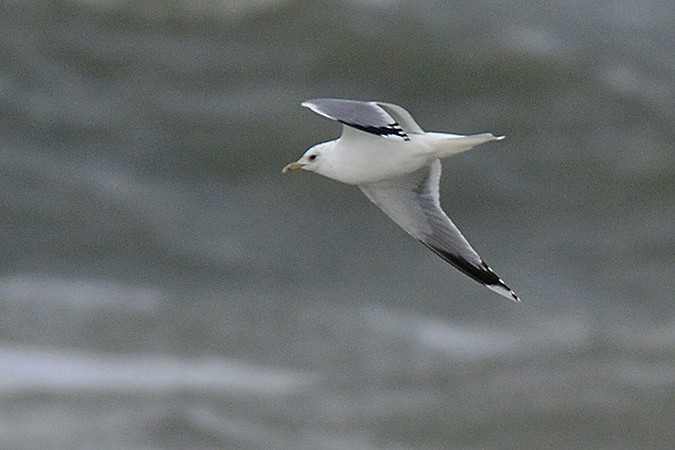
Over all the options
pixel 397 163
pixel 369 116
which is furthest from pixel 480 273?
pixel 369 116

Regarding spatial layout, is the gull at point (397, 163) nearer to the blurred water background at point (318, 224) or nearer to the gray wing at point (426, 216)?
the gray wing at point (426, 216)

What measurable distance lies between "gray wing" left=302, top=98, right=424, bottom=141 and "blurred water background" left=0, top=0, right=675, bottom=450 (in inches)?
125

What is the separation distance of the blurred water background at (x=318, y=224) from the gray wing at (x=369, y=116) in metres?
3.18

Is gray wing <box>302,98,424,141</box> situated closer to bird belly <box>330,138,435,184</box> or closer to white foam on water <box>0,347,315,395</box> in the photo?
bird belly <box>330,138,435,184</box>

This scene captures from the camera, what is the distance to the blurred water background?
25.5 feet

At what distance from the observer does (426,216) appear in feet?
16.3

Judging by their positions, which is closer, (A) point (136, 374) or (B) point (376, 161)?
(B) point (376, 161)

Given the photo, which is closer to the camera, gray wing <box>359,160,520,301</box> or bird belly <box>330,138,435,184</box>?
bird belly <box>330,138,435,184</box>

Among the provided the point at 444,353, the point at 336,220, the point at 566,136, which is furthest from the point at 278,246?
the point at 566,136

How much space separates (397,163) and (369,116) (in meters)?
0.31

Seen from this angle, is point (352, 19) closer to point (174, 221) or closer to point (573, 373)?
point (174, 221)

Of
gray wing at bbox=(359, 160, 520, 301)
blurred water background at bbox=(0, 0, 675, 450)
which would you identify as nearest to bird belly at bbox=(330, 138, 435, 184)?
gray wing at bbox=(359, 160, 520, 301)

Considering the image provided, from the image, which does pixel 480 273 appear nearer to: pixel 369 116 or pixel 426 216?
pixel 426 216

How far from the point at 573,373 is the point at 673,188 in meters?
1.41
